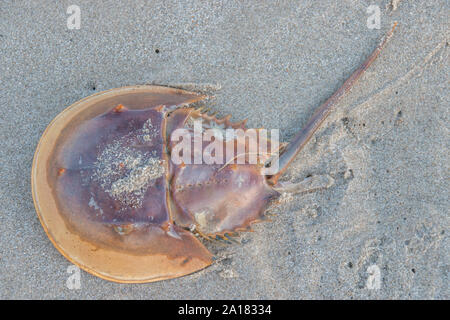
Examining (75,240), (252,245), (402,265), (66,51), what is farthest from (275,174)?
(66,51)

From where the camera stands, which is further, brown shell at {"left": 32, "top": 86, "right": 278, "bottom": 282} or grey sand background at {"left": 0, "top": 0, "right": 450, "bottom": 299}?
grey sand background at {"left": 0, "top": 0, "right": 450, "bottom": 299}

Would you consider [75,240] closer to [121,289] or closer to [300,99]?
[121,289]

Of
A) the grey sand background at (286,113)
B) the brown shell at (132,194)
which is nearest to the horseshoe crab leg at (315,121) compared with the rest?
the grey sand background at (286,113)

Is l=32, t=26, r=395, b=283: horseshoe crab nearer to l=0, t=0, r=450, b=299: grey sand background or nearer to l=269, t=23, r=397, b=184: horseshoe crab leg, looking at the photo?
l=269, t=23, r=397, b=184: horseshoe crab leg

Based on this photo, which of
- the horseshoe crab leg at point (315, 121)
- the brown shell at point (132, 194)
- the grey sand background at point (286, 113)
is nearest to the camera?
the brown shell at point (132, 194)

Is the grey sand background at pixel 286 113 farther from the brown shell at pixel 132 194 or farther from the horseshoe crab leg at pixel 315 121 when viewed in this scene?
the brown shell at pixel 132 194

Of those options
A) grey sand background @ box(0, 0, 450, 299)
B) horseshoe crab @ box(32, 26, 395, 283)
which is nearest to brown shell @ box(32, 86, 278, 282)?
horseshoe crab @ box(32, 26, 395, 283)

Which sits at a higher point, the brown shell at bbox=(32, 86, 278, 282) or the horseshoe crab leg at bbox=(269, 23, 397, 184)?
the horseshoe crab leg at bbox=(269, 23, 397, 184)
